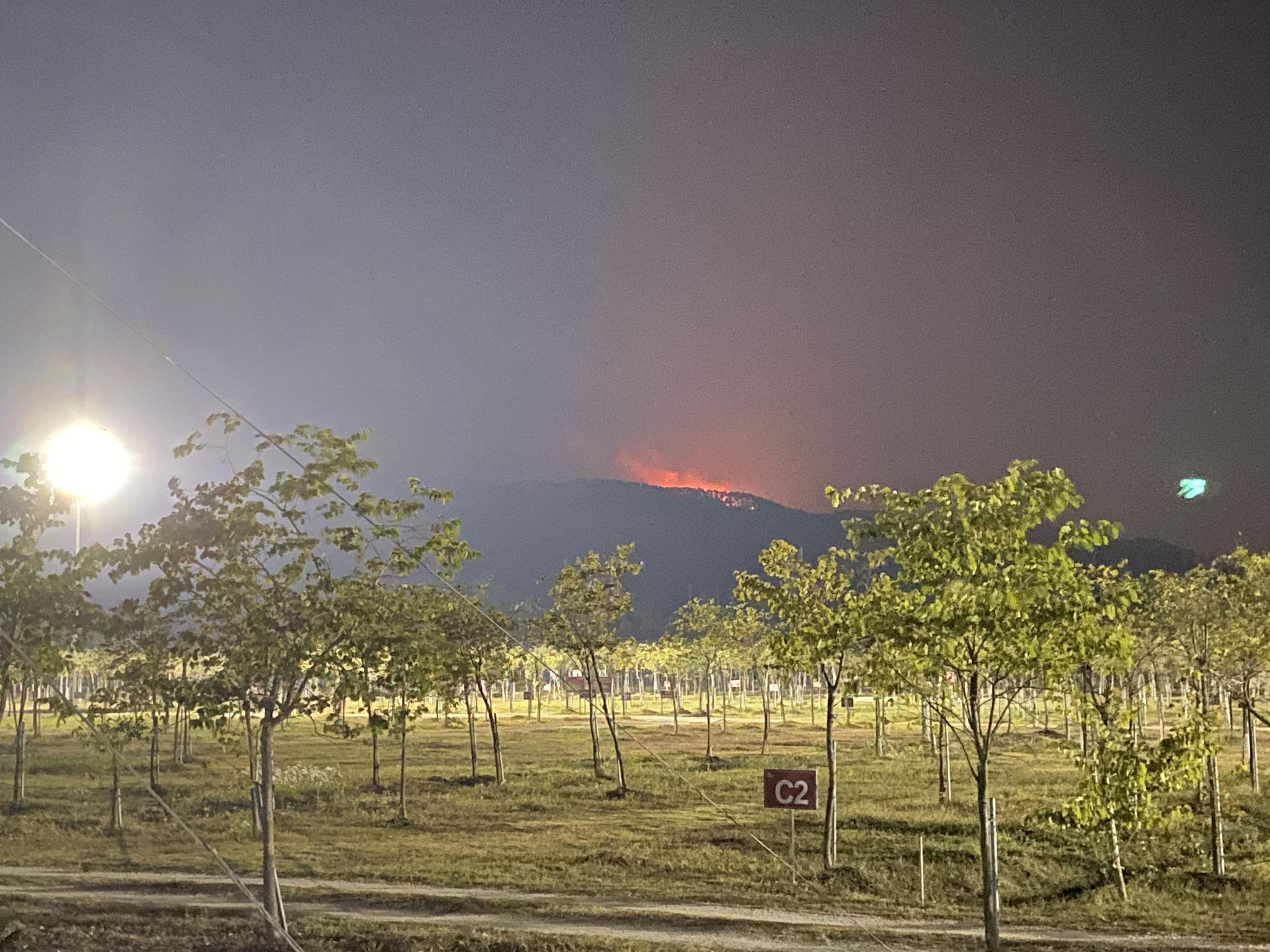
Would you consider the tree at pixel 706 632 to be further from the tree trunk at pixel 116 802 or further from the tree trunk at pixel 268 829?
the tree trunk at pixel 116 802

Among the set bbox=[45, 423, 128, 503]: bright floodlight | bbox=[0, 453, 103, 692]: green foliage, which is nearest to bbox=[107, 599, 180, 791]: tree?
bbox=[0, 453, 103, 692]: green foliage

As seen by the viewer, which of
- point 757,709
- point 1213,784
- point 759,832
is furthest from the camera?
point 757,709

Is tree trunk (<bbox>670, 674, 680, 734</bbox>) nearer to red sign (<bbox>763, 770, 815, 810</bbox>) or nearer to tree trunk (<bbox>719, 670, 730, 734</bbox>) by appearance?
tree trunk (<bbox>719, 670, 730, 734</bbox>)

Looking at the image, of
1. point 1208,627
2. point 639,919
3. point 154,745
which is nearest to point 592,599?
point 639,919

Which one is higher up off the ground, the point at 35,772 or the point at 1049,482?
the point at 1049,482

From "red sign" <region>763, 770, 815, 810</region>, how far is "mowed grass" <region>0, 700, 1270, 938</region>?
1.91 metres

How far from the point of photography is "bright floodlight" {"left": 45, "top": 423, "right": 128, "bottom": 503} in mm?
10133

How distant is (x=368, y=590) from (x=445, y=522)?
3.89 ft

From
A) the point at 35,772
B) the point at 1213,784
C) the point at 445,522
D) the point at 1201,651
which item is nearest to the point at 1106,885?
the point at 1213,784

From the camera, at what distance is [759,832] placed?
21875 mm

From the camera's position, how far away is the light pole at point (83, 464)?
33.2ft

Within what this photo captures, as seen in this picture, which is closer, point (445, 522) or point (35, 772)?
point (35, 772)

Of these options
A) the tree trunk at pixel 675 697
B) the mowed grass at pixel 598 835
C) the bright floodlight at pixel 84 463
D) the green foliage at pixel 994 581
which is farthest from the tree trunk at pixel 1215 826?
the tree trunk at pixel 675 697

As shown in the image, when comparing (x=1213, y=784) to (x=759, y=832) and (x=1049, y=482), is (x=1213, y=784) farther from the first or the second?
(x=1049, y=482)
